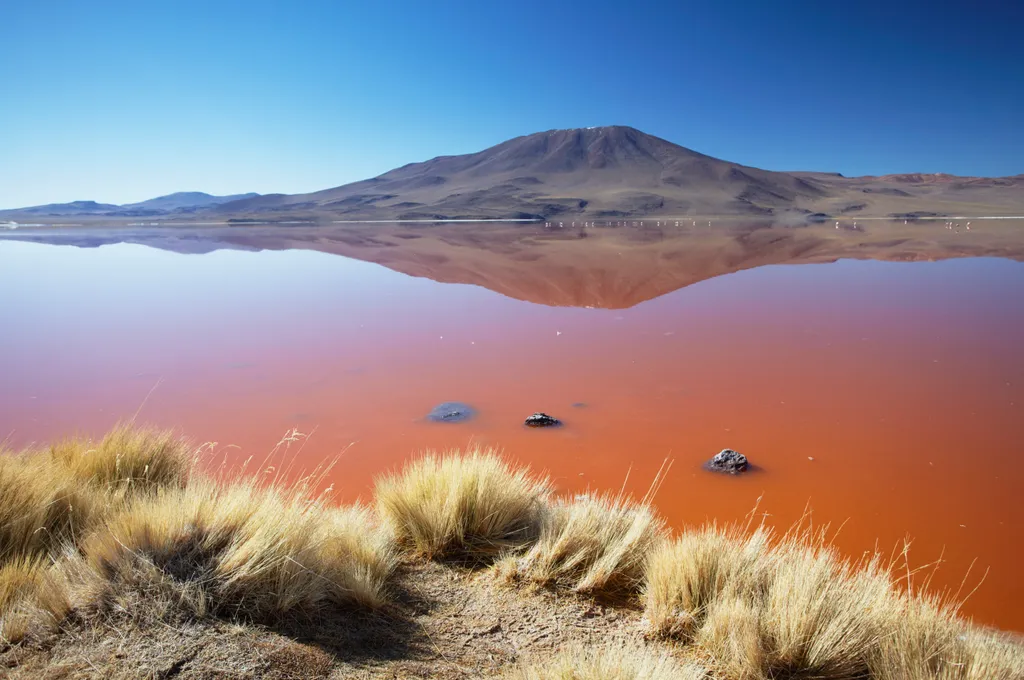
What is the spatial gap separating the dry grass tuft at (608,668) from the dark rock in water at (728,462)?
Result: 240 centimetres

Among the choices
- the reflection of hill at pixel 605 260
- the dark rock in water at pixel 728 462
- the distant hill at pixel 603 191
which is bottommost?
the dark rock in water at pixel 728 462

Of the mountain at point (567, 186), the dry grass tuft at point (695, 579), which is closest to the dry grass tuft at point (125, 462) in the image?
the dry grass tuft at point (695, 579)

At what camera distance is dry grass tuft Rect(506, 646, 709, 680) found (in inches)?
75.9

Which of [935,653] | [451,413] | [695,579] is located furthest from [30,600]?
[451,413]

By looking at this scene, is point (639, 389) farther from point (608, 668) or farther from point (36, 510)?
point (36, 510)

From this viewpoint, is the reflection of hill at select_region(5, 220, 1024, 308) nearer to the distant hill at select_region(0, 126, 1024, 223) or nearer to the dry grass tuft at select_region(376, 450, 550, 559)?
the dry grass tuft at select_region(376, 450, 550, 559)

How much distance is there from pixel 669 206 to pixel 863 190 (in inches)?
2072

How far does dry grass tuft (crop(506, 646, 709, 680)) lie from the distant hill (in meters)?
Answer: 64.4

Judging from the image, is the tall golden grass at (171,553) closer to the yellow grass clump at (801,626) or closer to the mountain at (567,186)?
the yellow grass clump at (801,626)

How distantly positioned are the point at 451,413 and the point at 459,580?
9.12 feet

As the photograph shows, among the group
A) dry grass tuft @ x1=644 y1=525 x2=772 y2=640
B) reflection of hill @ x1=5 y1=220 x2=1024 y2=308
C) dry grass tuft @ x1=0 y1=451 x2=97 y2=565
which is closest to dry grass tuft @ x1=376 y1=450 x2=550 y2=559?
dry grass tuft @ x1=644 y1=525 x2=772 y2=640

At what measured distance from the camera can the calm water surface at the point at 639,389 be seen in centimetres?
409

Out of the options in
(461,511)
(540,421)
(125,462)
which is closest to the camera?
(461,511)

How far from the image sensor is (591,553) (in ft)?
9.52
